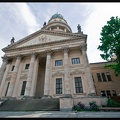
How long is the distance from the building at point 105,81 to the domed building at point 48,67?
8.29 m

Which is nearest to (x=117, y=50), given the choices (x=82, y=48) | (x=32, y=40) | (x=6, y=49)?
(x=82, y=48)

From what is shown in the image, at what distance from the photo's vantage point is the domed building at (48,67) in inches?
734

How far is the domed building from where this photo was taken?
1866 cm

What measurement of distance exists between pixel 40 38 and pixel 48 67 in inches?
347

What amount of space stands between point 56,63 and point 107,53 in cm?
1096

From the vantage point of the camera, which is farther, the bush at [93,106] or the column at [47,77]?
the column at [47,77]

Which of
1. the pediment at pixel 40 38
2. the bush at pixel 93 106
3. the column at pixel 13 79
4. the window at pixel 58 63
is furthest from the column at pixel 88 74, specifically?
the column at pixel 13 79

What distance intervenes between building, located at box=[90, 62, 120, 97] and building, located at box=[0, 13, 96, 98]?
8.27 meters

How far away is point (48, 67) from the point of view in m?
20.6

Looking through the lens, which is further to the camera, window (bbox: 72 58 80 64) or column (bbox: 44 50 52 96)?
window (bbox: 72 58 80 64)

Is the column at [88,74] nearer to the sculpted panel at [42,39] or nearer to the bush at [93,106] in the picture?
the bush at [93,106]

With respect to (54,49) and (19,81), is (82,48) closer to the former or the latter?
(54,49)

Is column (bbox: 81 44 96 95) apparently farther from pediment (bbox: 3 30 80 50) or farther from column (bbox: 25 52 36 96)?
column (bbox: 25 52 36 96)

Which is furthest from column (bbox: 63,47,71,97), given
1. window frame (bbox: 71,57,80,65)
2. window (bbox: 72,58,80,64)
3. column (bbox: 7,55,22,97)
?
column (bbox: 7,55,22,97)
